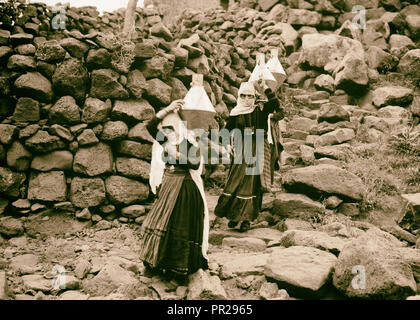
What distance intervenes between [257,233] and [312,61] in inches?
274

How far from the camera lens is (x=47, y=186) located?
436cm

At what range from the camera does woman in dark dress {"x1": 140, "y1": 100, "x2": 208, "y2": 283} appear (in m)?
3.22

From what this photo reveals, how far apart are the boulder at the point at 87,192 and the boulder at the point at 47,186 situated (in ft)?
0.42

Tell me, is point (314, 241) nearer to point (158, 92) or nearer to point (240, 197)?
point (240, 197)

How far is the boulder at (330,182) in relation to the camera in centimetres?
524

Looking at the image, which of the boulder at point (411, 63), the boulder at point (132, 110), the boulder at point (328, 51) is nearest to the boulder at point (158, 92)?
the boulder at point (132, 110)

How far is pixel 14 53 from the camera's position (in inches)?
171

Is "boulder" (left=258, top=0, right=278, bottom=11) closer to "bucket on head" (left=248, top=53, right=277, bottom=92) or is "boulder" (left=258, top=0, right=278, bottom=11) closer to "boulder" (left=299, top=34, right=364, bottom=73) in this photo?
"boulder" (left=299, top=34, right=364, bottom=73)

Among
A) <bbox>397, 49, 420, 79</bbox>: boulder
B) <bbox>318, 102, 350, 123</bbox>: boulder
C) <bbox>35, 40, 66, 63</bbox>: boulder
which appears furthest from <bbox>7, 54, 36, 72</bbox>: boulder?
<bbox>397, 49, 420, 79</bbox>: boulder

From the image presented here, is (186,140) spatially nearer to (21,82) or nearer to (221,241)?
(221,241)

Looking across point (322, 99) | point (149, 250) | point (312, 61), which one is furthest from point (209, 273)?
point (312, 61)

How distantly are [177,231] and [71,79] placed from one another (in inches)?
108

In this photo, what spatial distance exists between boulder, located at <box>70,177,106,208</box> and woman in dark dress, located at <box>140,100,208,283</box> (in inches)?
62.8
